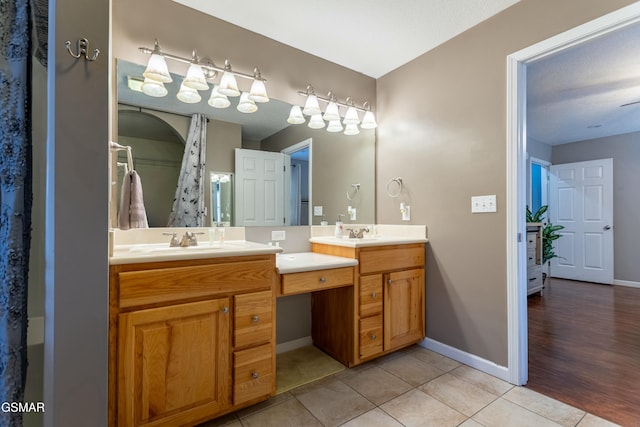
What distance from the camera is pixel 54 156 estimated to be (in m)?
1.04

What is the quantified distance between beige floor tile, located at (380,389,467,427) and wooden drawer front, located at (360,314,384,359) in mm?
365

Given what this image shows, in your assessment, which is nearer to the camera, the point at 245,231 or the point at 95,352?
the point at 95,352

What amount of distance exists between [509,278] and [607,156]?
4639mm

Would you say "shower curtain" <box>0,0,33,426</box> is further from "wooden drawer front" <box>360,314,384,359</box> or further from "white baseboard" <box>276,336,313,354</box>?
"wooden drawer front" <box>360,314,384,359</box>

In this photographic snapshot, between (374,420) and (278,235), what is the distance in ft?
4.46

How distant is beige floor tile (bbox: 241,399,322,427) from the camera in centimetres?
153

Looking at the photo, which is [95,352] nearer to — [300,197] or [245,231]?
[245,231]

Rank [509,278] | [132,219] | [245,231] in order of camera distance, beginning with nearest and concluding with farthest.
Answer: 1. [132,219]
2. [509,278]
3. [245,231]

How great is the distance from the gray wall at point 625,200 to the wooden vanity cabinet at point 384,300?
4.46m

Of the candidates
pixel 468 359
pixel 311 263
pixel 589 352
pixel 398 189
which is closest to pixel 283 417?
pixel 311 263

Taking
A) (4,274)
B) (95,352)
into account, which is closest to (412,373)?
(95,352)

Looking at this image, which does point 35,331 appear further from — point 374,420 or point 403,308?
point 403,308

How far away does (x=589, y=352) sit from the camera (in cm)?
231

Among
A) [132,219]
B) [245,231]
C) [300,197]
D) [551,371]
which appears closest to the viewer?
[132,219]
